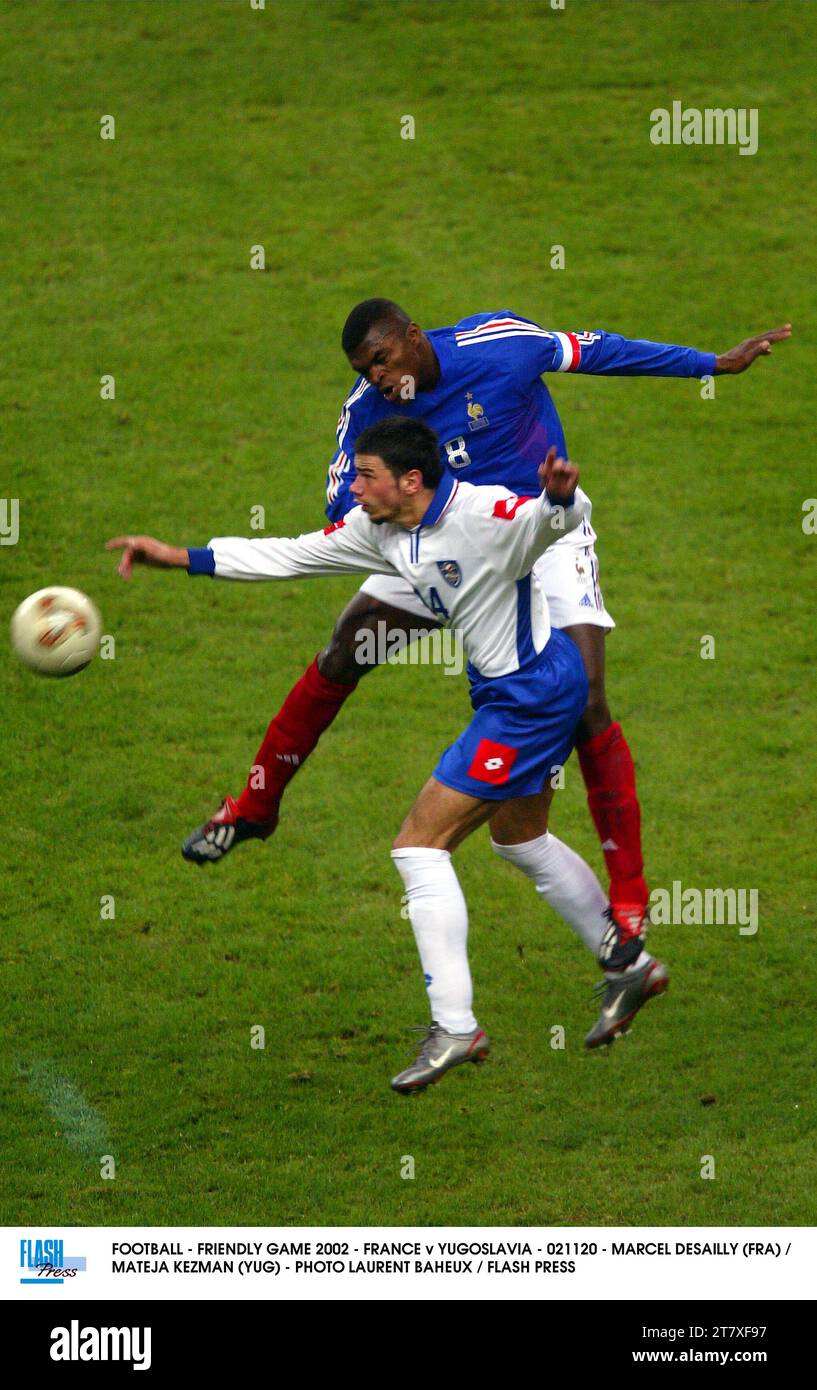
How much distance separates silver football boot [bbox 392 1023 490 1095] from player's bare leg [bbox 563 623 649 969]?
0.90m

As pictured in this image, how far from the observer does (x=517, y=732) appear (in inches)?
266

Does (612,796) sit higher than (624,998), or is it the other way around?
(612,796)

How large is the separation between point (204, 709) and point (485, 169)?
7355mm

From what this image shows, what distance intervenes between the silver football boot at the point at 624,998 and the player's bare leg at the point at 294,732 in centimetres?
175

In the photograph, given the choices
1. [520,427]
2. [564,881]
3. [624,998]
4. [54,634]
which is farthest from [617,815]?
[54,634]

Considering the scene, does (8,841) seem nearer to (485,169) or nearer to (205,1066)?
(205,1066)

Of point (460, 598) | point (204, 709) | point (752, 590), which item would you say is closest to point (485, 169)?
point (752, 590)

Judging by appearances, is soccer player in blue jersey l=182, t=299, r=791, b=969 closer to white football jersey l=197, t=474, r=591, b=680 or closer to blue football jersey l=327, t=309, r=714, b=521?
blue football jersey l=327, t=309, r=714, b=521

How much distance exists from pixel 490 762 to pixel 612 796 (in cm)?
95

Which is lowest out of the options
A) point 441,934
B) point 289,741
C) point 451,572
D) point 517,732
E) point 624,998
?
point 624,998

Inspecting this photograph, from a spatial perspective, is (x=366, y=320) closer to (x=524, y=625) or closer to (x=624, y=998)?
(x=524, y=625)

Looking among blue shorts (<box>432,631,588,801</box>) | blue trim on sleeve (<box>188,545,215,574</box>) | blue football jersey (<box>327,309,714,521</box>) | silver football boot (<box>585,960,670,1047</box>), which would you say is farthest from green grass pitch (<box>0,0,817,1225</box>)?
blue football jersey (<box>327,309,714,521</box>)

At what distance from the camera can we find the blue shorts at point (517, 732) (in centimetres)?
673
